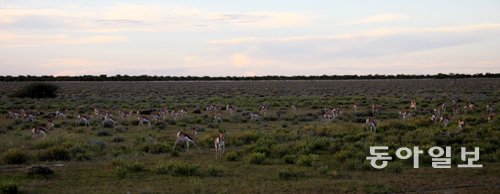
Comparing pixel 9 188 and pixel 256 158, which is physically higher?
pixel 9 188

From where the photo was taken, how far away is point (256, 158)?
1545 cm

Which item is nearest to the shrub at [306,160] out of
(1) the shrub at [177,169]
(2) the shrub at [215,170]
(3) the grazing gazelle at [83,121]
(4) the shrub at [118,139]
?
(2) the shrub at [215,170]

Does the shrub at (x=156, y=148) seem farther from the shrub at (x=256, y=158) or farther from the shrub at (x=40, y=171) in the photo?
the shrub at (x=40, y=171)

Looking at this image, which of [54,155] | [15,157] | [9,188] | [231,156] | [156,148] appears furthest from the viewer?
[156,148]

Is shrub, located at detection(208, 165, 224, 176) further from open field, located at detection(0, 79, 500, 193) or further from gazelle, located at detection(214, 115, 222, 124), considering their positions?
gazelle, located at detection(214, 115, 222, 124)

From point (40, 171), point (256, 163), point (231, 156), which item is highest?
point (40, 171)

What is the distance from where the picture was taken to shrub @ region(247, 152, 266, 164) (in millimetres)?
15391

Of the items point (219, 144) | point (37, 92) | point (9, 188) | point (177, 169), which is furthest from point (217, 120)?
point (37, 92)

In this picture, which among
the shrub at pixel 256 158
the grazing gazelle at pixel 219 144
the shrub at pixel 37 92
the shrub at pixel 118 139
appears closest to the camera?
the shrub at pixel 256 158

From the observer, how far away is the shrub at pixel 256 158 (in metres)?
15.4

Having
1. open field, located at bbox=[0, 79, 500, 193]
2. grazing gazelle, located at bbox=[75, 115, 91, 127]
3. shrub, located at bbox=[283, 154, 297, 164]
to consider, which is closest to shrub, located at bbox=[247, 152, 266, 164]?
open field, located at bbox=[0, 79, 500, 193]

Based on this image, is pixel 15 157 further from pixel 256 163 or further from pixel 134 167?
pixel 256 163

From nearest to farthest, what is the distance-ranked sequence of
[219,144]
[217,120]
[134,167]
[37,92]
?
[134,167] → [219,144] → [217,120] → [37,92]

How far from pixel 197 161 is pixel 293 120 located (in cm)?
1407
